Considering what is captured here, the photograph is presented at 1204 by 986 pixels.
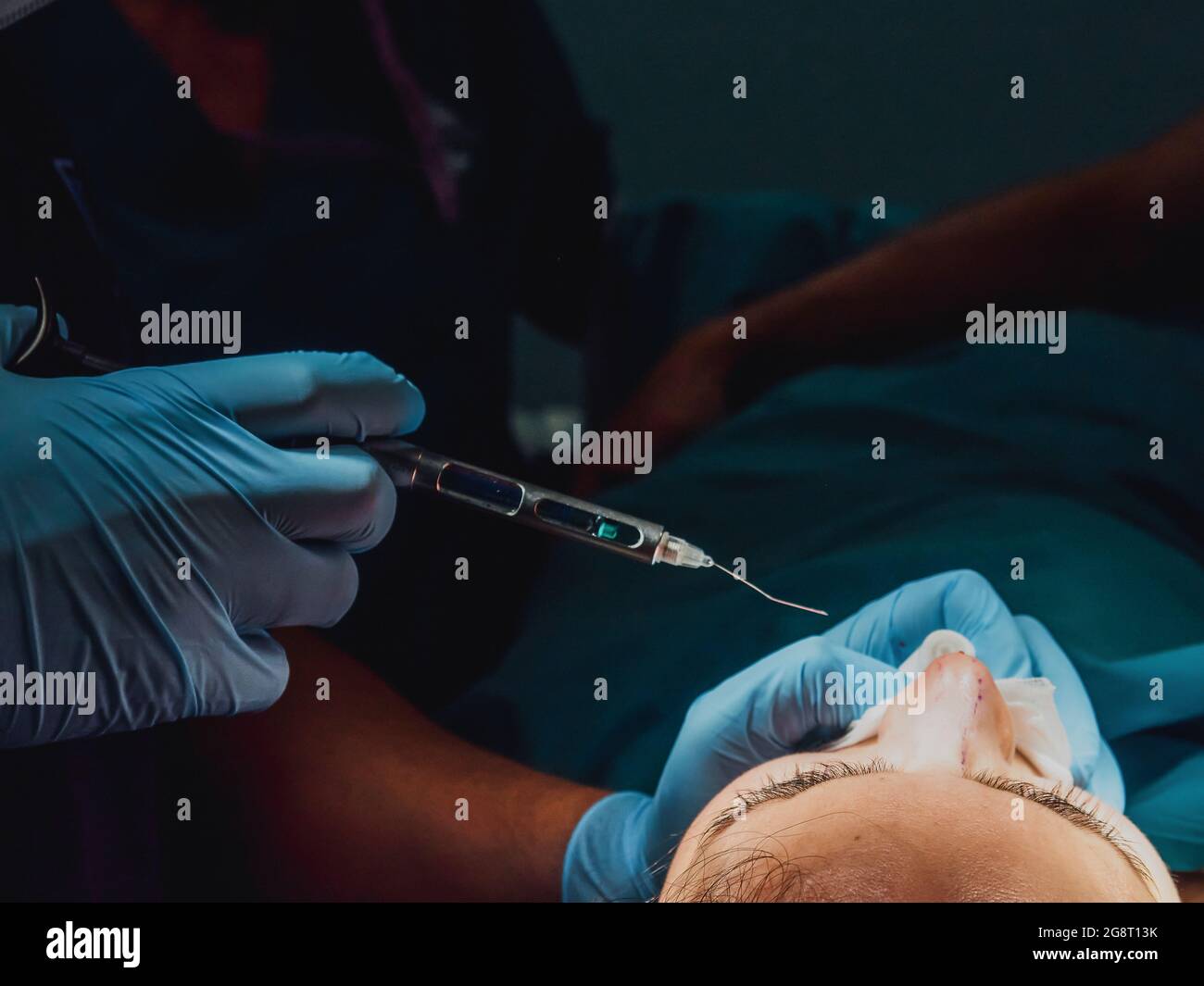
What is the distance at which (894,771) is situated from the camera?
1.01 meters

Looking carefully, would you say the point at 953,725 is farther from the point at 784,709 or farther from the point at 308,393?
the point at 308,393

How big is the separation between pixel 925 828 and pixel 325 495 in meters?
0.68

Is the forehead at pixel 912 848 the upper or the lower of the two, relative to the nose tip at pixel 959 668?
lower

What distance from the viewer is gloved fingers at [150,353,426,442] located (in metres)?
1.16

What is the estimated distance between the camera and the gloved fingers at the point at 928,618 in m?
1.15

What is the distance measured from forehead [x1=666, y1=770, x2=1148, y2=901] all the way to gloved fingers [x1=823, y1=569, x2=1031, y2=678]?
20cm

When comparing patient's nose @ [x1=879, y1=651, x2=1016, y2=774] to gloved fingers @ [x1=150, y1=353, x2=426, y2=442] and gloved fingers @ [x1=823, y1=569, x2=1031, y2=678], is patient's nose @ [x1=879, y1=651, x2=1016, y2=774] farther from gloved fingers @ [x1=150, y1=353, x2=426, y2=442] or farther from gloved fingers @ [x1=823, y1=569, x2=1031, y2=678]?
gloved fingers @ [x1=150, y1=353, x2=426, y2=442]

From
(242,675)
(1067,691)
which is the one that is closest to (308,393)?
(242,675)

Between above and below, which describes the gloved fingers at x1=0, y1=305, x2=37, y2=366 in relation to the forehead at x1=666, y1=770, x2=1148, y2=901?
above

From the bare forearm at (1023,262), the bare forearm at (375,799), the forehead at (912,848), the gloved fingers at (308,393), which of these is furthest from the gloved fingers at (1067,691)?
the gloved fingers at (308,393)

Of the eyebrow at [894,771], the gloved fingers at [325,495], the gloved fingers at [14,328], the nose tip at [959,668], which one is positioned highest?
the gloved fingers at [14,328]

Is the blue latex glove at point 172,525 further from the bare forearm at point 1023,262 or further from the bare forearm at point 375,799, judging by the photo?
the bare forearm at point 1023,262

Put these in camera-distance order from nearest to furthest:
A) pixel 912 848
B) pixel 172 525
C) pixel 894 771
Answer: pixel 912 848, pixel 894 771, pixel 172 525

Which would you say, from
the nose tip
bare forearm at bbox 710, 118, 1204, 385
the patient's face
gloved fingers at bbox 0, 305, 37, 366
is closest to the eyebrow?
the patient's face
